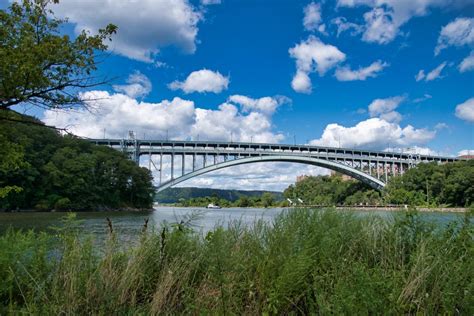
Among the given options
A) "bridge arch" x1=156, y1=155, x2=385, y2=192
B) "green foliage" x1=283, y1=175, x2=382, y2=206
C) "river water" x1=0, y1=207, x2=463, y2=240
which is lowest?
"river water" x1=0, y1=207, x2=463, y2=240

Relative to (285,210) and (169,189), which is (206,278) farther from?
(169,189)

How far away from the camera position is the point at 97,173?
168 feet

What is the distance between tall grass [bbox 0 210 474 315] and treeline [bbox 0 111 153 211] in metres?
36.3

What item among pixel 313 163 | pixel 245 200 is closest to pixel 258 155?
pixel 313 163

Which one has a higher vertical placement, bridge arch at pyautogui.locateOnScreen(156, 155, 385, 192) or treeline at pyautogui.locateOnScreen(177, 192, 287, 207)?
bridge arch at pyautogui.locateOnScreen(156, 155, 385, 192)

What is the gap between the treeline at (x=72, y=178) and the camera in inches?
1606

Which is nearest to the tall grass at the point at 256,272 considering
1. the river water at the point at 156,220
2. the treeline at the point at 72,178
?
the river water at the point at 156,220

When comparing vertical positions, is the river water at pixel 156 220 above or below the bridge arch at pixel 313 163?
below

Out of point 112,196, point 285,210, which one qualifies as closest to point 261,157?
point 112,196

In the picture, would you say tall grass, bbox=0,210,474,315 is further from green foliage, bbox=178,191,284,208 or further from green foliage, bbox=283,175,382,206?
green foliage, bbox=178,191,284,208

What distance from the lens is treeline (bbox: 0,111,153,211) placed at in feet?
134

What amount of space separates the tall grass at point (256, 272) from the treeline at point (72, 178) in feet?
119

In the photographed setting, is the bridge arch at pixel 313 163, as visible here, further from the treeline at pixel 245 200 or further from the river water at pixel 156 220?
the treeline at pixel 245 200

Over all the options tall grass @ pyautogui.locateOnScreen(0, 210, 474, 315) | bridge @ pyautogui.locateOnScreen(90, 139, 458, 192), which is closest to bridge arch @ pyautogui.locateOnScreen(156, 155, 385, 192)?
bridge @ pyautogui.locateOnScreen(90, 139, 458, 192)
